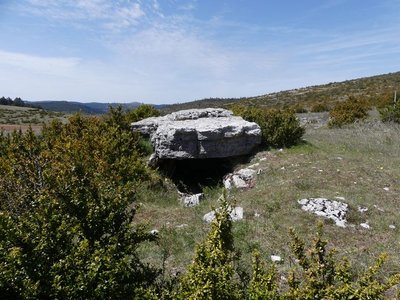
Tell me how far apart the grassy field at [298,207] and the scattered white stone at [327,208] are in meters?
0.15

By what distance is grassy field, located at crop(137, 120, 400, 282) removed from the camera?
6852 mm

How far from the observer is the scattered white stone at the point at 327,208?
7.80 metres

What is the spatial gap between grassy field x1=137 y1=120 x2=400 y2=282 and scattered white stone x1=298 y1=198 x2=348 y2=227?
15 cm

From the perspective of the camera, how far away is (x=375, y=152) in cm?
1309

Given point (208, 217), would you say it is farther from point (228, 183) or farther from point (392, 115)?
point (392, 115)

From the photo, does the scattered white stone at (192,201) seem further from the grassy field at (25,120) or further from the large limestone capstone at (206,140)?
the grassy field at (25,120)

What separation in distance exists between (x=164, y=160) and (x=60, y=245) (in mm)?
9160

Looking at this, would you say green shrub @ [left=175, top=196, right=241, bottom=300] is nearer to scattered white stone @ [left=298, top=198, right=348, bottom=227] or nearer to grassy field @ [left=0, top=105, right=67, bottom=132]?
scattered white stone @ [left=298, top=198, right=348, bottom=227]

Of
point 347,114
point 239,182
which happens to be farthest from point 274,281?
point 347,114

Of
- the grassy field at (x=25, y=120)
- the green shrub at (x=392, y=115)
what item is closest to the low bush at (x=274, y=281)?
the green shrub at (x=392, y=115)

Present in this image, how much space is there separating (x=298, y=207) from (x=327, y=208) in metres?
0.62

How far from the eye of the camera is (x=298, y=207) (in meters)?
8.38

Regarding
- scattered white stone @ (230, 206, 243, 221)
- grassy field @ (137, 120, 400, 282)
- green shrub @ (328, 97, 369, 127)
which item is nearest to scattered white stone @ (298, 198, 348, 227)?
grassy field @ (137, 120, 400, 282)

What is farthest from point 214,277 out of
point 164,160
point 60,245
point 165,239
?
point 164,160
